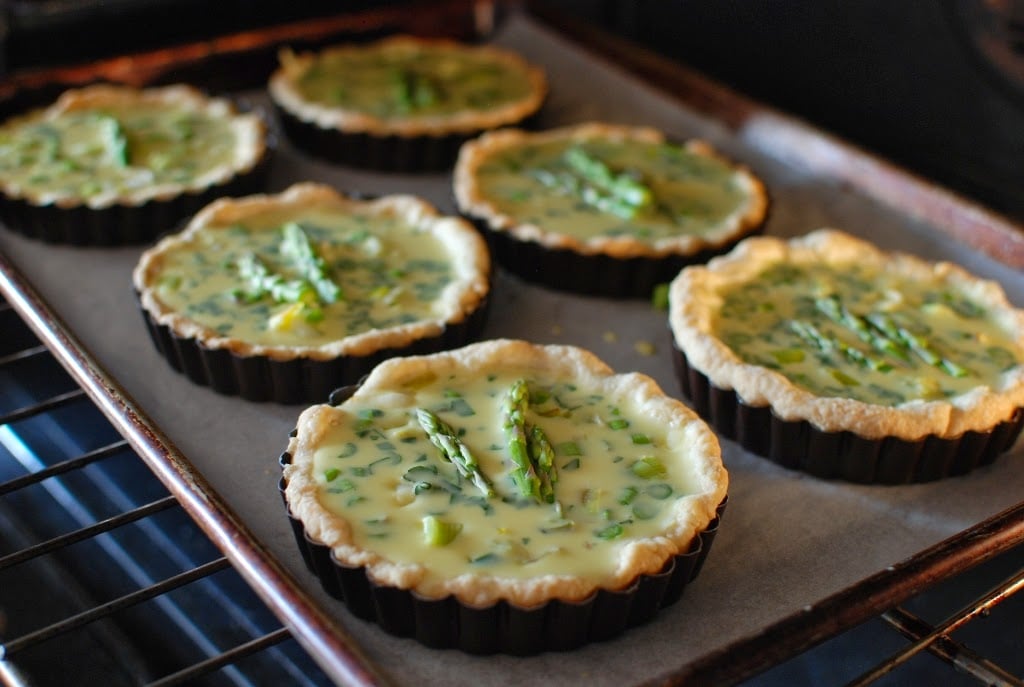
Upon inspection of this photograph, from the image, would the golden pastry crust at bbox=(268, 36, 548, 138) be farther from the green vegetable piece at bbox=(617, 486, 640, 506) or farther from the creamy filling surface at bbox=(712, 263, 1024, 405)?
the green vegetable piece at bbox=(617, 486, 640, 506)

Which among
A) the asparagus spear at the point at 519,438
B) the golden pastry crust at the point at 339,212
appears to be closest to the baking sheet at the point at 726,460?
the golden pastry crust at the point at 339,212

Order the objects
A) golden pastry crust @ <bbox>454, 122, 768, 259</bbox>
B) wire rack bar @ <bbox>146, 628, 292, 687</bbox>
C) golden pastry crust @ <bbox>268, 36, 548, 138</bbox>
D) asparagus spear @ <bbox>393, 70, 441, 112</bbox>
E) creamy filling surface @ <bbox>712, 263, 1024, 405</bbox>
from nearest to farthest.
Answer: wire rack bar @ <bbox>146, 628, 292, 687</bbox> → creamy filling surface @ <bbox>712, 263, 1024, 405</bbox> → golden pastry crust @ <bbox>454, 122, 768, 259</bbox> → golden pastry crust @ <bbox>268, 36, 548, 138</bbox> → asparagus spear @ <bbox>393, 70, 441, 112</bbox>

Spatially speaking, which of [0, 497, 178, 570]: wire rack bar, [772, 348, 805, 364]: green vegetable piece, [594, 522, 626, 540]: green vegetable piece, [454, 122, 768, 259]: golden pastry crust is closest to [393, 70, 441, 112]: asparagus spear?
[454, 122, 768, 259]: golden pastry crust

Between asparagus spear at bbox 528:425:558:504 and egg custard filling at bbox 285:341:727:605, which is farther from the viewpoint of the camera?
asparagus spear at bbox 528:425:558:504

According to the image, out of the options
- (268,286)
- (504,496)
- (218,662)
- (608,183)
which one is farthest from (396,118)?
(218,662)

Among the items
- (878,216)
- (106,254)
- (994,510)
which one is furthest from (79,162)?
(994,510)

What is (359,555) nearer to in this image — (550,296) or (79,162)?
(550,296)
